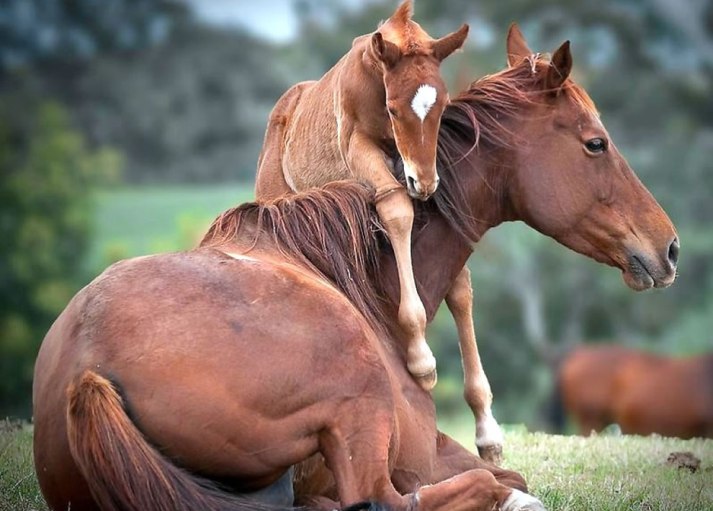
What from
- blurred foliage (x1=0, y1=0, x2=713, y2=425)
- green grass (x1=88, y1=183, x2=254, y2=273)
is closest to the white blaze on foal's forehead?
blurred foliage (x1=0, y1=0, x2=713, y2=425)

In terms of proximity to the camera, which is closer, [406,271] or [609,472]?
[406,271]

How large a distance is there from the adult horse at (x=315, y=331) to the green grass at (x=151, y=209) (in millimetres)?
26268

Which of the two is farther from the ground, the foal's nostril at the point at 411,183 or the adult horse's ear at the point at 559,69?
the adult horse's ear at the point at 559,69

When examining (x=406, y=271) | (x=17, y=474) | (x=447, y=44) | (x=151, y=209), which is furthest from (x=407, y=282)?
(x=151, y=209)

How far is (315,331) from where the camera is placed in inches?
175

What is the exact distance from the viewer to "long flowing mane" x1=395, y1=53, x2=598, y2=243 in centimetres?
554

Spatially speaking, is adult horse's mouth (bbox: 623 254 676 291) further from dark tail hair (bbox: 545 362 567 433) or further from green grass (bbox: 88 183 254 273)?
green grass (bbox: 88 183 254 273)

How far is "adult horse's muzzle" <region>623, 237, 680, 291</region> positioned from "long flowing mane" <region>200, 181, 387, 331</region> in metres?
1.13

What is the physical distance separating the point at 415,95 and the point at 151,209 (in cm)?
3101

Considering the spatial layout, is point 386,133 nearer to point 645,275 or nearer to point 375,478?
point 645,275

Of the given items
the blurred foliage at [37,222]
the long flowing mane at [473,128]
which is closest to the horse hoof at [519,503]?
the long flowing mane at [473,128]

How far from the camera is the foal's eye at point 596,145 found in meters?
5.46

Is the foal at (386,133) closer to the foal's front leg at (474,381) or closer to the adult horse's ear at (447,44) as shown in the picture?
the adult horse's ear at (447,44)

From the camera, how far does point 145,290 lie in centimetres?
434
